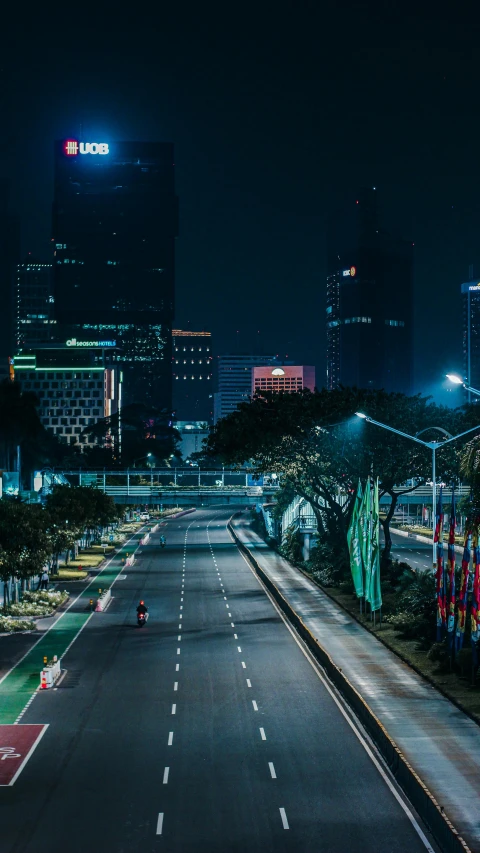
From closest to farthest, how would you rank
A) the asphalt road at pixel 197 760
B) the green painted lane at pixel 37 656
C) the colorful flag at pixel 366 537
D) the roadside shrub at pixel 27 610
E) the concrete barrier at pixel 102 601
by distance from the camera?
the asphalt road at pixel 197 760 → the green painted lane at pixel 37 656 → the colorful flag at pixel 366 537 → the roadside shrub at pixel 27 610 → the concrete barrier at pixel 102 601

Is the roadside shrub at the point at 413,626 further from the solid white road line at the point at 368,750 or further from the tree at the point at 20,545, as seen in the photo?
the tree at the point at 20,545

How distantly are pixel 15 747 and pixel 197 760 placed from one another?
5548mm

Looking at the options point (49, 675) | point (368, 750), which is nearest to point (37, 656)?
point (49, 675)

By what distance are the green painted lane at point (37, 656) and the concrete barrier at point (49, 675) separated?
430mm

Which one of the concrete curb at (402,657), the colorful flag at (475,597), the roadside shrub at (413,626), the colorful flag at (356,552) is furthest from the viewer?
the colorful flag at (356,552)

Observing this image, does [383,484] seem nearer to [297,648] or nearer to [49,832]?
[297,648]

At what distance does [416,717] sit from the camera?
38531 millimetres

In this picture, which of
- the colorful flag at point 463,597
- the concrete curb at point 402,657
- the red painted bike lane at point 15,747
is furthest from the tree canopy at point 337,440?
the red painted bike lane at point 15,747

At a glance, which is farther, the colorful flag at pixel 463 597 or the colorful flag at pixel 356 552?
the colorful flag at pixel 356 552

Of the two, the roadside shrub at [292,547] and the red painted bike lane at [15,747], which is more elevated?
the roadside shrub at [292,547]

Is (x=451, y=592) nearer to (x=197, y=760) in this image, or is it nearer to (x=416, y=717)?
(x=416, y=717)

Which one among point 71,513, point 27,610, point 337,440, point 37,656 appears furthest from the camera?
point 71,513

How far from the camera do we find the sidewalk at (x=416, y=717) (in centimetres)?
2934

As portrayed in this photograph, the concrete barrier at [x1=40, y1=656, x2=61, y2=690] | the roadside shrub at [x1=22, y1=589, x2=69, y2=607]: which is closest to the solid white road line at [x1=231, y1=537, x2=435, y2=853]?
the concrete barrier at [x1=40, y1=656, x2=61, y2=690]
